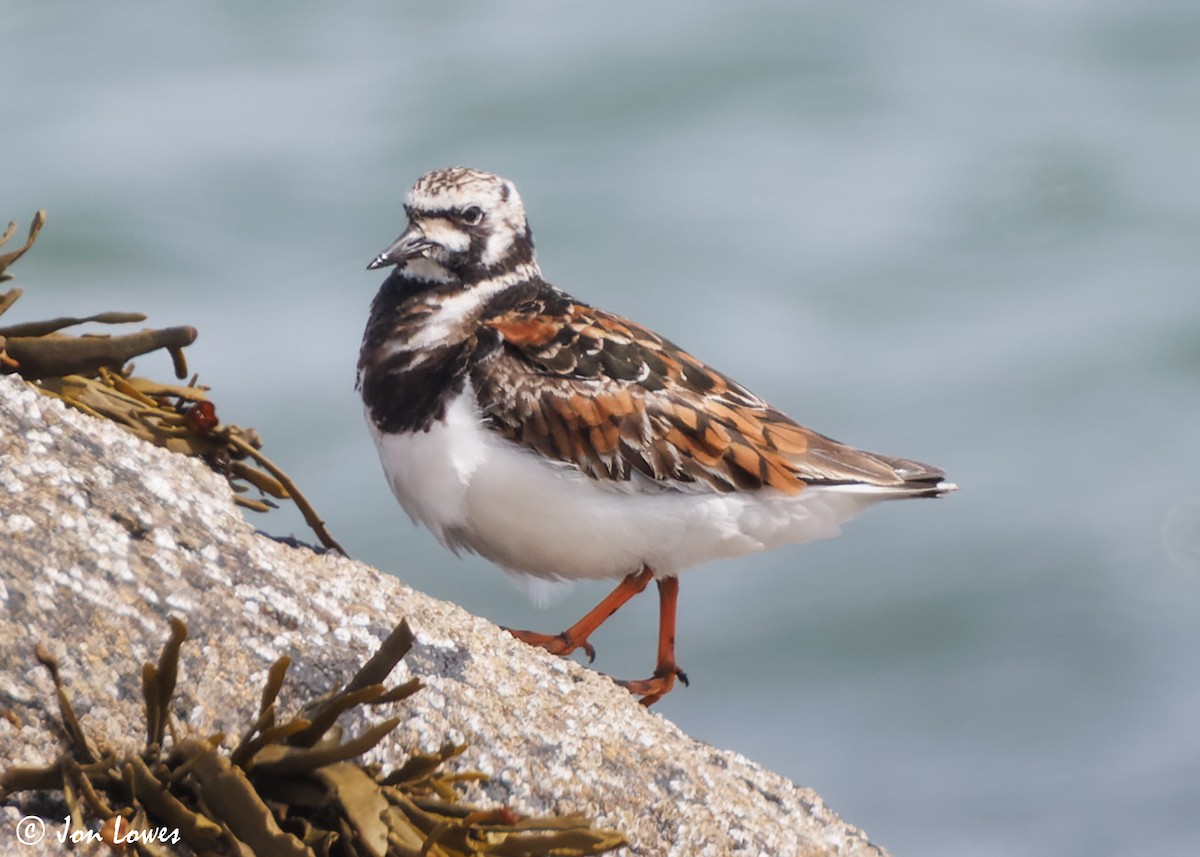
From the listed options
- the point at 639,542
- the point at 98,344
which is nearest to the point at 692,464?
the point at 639,542

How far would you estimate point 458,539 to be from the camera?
4.20m

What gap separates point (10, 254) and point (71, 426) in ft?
1.55

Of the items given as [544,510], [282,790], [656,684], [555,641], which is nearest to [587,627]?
[555,641]

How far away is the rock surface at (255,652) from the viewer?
245cm

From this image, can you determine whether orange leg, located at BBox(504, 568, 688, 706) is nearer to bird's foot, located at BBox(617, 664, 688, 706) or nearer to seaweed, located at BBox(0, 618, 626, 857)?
bird's foot, located at BBox(617, 664, 688, 706)

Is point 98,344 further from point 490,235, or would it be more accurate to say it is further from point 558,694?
point 490,235

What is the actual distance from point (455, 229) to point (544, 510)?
3.12 ft

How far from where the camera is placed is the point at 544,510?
13.4 ft

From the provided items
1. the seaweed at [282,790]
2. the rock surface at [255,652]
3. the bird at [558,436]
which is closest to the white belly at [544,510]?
the bird at [558,436]

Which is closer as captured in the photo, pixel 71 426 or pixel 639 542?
pixel 71 426

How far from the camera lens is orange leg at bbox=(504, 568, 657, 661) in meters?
4.12

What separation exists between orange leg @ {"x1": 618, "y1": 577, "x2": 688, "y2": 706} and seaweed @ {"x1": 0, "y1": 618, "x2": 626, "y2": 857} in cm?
167

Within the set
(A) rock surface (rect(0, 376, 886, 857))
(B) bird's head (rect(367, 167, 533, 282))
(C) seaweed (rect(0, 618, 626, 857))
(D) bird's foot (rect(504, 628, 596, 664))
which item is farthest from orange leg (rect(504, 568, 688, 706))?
(C) seaweed (rect(0, 618, 626, 857))

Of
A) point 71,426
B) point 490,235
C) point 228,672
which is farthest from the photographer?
point 490,235
